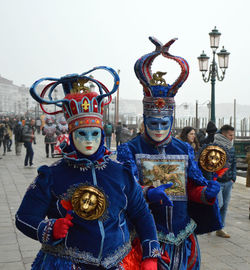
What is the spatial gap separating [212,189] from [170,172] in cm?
42

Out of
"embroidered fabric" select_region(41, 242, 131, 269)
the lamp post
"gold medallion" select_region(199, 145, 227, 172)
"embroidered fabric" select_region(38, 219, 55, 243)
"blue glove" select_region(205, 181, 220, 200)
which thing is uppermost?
the lamp post

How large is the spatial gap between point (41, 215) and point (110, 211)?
0.38m

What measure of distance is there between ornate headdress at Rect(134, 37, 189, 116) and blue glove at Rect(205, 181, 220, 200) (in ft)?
2.41

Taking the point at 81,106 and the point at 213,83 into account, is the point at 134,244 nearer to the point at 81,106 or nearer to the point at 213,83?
the point at 81,106

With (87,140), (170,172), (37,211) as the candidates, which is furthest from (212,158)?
(37,211)

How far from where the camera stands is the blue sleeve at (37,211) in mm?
2512

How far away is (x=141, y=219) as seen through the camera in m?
2.79

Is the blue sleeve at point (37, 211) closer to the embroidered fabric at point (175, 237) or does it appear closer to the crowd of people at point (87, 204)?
the crowd of people at point (87, 204)

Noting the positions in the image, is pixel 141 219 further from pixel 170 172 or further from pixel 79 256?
pixel 170 172

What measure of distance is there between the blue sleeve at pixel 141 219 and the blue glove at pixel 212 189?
934 millimetres

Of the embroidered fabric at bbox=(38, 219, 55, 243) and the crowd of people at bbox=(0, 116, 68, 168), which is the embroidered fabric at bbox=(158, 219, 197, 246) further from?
the crowd of people at bbox=(0, 116, 68, 168)

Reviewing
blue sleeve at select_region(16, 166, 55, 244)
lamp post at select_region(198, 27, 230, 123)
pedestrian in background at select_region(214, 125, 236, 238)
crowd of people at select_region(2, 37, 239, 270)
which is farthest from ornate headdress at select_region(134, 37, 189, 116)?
lamp post at select_region(198, 27, 230, 123)

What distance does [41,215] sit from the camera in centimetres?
257

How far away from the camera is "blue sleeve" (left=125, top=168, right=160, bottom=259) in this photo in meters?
2.74
